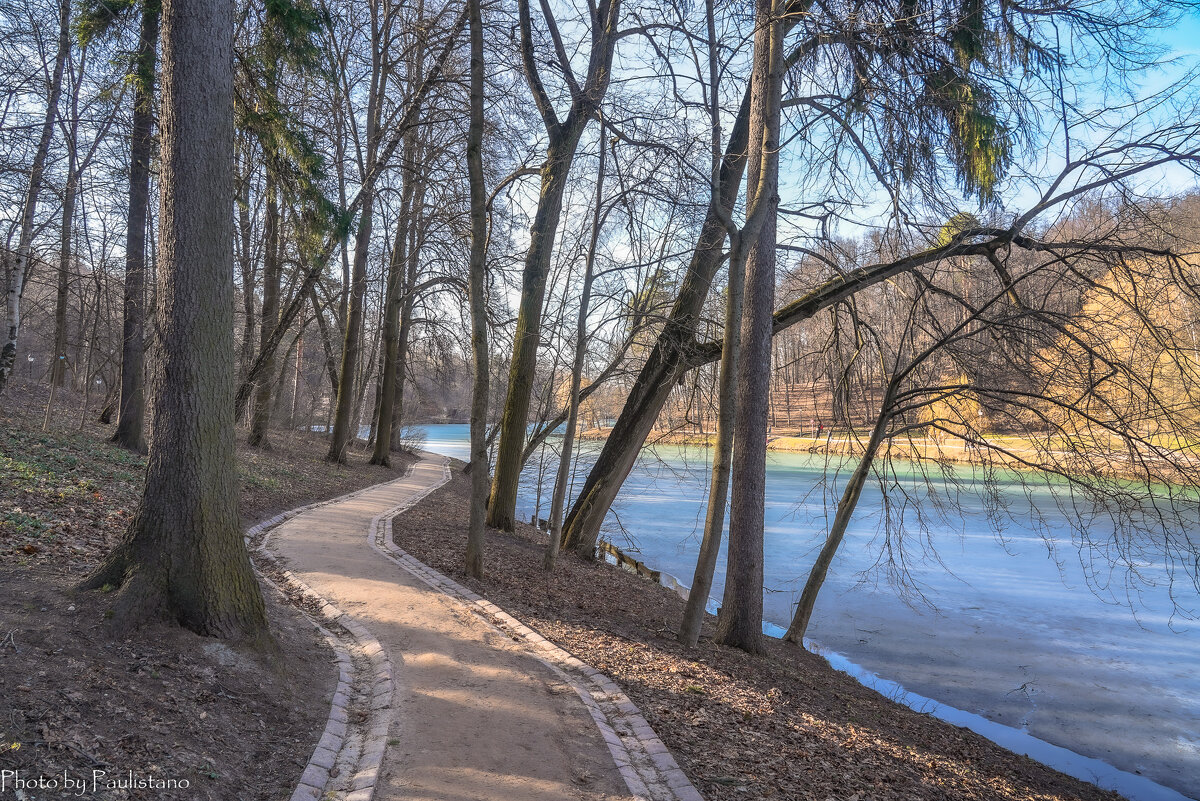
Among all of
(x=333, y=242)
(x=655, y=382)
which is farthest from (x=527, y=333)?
(x=333, y=242)

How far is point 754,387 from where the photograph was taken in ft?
21.4

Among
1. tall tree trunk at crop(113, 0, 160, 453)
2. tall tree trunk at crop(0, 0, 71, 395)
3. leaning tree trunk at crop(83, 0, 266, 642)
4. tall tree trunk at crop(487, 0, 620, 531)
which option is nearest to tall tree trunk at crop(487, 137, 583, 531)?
tall tree trunk at crop(487, 0, 620, 531)

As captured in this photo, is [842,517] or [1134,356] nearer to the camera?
[1134,356]

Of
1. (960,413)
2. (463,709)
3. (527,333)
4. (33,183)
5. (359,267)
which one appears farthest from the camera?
(359,267)

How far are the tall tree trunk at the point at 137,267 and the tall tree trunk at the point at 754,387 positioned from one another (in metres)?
8.28

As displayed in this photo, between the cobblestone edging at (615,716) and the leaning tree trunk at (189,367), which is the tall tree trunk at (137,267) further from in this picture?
the cobblestone edging at (615,716)

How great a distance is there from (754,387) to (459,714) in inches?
158

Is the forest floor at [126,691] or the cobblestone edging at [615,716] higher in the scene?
the forest floor at [126,691]

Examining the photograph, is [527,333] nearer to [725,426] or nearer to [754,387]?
[754,387]

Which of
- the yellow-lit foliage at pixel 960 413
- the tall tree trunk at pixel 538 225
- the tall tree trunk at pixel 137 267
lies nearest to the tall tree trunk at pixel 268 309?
the tall tree trunk at pixel 137 267

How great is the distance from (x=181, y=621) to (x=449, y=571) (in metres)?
3.93

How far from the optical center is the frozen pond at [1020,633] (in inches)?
280

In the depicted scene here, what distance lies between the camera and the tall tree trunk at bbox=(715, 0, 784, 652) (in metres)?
6.21

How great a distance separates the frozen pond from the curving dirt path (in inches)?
139
